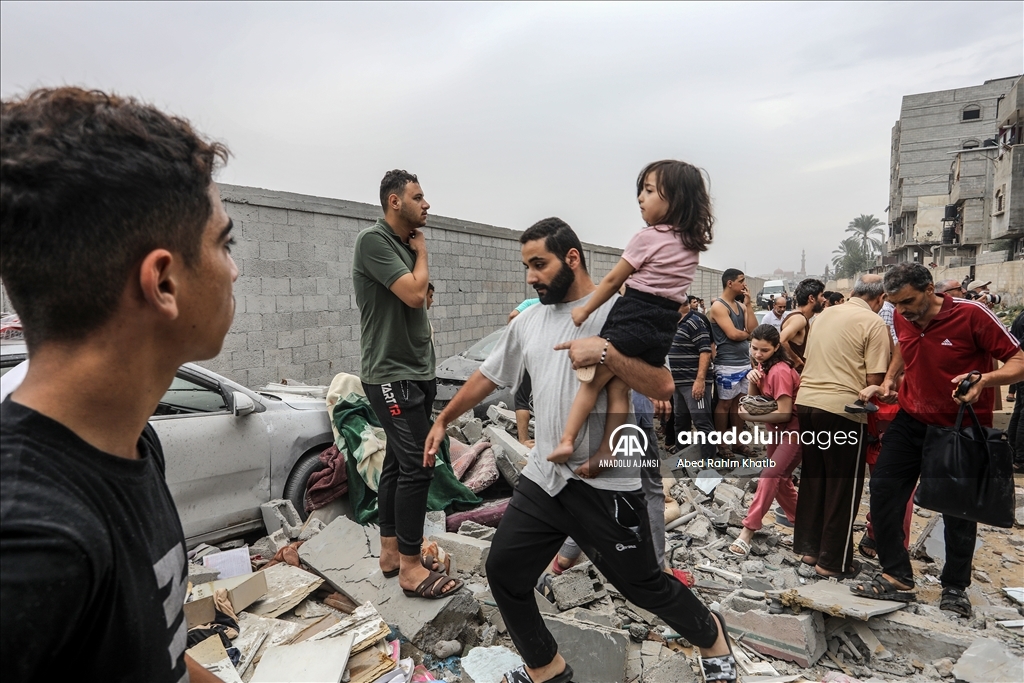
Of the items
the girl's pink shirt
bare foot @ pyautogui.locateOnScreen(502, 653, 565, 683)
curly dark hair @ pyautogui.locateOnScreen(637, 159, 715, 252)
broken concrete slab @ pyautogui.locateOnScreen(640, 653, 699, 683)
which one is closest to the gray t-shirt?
the girl's pink shirt

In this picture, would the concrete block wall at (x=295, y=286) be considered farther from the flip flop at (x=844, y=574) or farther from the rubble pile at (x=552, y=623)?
the flip flop at (x=844, y=574)

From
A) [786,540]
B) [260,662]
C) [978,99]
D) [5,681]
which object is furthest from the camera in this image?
[978,99]

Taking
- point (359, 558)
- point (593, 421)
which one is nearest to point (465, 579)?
point (359, 558)

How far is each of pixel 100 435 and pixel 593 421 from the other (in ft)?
6.33

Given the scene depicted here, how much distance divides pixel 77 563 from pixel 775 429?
4.99m

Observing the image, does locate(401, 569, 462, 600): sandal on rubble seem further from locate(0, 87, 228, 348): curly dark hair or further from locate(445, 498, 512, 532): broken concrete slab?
locate(0, 87, 228, 348): curly dark hair

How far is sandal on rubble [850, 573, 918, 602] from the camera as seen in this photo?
11.6 feet

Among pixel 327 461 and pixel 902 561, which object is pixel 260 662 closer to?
pixel 327 461

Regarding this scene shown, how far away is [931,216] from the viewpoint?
135ft

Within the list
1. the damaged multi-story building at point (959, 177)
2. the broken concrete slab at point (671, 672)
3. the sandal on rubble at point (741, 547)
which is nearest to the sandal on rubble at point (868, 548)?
the sandal on rubble at point (741, 547)

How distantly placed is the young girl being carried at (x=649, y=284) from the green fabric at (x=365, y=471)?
253 cm

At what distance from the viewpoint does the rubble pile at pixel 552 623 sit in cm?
288

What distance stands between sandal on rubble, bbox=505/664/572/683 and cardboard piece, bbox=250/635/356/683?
2.62 ft

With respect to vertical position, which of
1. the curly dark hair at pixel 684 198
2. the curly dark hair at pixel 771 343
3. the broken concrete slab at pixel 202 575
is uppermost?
the curly dark hair at pixel 684 198
